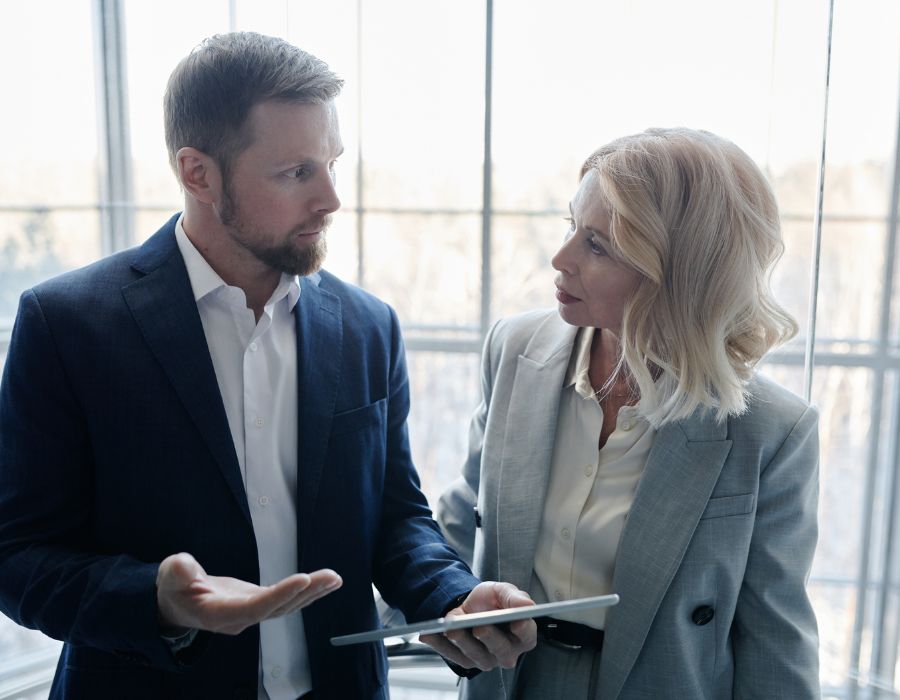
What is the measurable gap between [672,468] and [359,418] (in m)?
0.57

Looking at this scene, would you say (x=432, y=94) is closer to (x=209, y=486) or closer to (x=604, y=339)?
(x=604, y=339)

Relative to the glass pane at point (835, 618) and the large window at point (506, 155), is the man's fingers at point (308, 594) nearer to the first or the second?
the large window at point (506, 155)

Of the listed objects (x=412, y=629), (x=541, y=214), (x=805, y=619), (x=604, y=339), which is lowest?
(x=805, y=619)

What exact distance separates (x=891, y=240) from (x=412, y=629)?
98.7 inches

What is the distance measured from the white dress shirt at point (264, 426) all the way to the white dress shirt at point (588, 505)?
0.47 meters

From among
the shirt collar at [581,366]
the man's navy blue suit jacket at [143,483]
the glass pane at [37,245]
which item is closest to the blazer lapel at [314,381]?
the man's navy blue suit jacket at [143,483]

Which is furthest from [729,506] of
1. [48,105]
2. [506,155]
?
[48,105]

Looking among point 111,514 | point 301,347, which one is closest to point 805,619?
point 301,347

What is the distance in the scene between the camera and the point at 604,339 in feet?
5.38

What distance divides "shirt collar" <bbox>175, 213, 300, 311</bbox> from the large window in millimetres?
1173

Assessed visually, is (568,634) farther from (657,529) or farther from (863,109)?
(863,109)

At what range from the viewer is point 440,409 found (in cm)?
313

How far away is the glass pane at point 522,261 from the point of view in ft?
Result: 9.82

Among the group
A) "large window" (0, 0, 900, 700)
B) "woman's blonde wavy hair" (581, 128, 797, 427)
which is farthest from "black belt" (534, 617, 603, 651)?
"large window" (0, 0, 900, 700)
